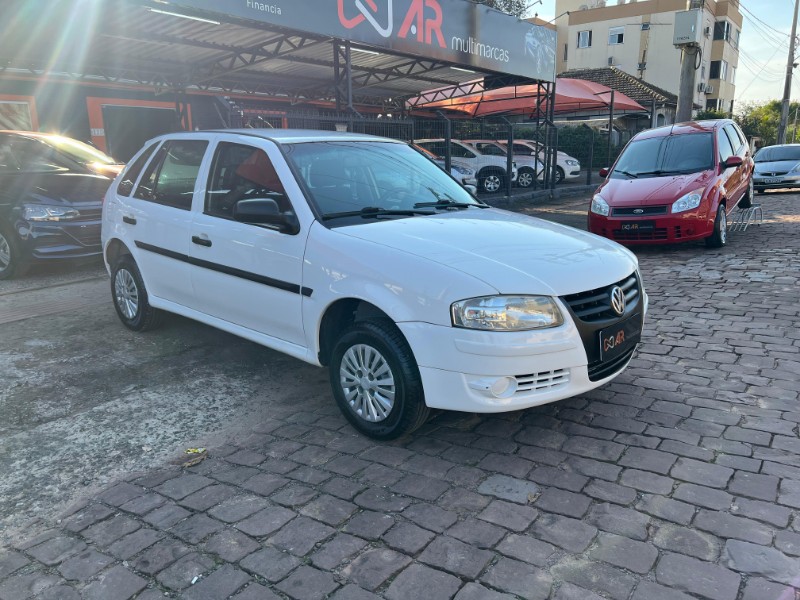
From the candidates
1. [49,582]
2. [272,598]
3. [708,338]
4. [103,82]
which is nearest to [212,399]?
[49,582]

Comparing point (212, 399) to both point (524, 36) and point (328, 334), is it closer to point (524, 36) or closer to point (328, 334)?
point (328, 334)

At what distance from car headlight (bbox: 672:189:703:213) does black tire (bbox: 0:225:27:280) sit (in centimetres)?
851

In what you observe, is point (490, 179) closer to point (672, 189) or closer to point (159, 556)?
point (672, 189)

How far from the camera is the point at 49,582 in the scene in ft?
8.26

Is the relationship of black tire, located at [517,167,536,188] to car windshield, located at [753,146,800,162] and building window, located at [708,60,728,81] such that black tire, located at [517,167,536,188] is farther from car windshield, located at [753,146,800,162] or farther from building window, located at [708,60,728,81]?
building window, located at [708,60,728,81]

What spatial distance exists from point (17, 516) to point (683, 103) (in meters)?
17.3

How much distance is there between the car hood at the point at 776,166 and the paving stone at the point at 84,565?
18.3m

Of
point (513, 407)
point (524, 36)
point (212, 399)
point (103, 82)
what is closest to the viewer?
point (513, 407)

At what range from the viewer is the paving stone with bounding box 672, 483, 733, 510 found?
9.47 ft

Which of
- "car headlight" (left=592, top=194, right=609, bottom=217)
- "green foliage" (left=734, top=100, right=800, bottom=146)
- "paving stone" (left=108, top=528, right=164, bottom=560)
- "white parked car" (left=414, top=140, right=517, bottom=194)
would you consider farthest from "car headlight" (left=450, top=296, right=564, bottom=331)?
"green foliage" (left=734, top=100, right=800, bottom=146)

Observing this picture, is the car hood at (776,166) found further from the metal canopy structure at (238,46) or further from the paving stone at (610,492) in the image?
the paving stone at (610,492)

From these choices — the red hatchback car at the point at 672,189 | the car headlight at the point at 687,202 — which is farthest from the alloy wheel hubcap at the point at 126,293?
the car headlight at the point at 687,202

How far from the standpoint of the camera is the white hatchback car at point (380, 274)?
317cm

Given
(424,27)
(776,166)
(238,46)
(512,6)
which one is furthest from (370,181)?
(512,6)
